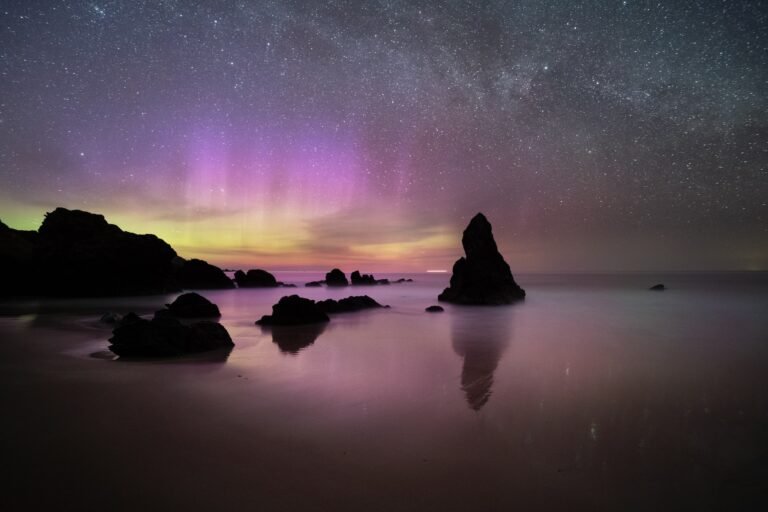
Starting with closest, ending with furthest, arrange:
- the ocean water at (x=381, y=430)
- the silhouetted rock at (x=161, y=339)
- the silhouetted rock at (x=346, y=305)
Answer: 1. the ocean water at (x=381, y=430)
2. the silhouetted rock at (x=161, y=339)
3. the silhouetted rock at (x=346, y=305)

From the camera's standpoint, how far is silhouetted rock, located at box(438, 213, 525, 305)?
30359 millimetres

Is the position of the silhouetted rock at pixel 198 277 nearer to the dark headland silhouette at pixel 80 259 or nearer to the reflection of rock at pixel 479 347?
the dark headland silhouette at pixel 80 259

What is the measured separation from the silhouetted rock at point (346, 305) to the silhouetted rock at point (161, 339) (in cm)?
977

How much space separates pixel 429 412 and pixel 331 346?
6.68 m

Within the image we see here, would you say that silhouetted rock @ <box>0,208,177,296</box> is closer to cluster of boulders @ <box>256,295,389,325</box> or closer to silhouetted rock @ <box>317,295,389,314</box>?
silhouetted rock @ <box>317,295,389,314</box>

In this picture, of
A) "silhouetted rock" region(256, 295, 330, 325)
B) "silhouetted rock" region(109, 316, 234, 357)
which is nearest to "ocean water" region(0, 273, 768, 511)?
"silhouetted rock" region(109, 316, 234, 357)

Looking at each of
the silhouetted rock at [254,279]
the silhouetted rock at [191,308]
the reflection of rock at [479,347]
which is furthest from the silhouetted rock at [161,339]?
the silhouetted rock at [254,279]

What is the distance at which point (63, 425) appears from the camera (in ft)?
15.8

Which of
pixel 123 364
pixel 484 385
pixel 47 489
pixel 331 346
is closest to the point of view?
pixel 47 489

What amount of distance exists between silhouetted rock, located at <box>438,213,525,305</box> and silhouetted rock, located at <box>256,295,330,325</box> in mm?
16487

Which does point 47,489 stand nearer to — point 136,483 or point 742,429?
point 136,483

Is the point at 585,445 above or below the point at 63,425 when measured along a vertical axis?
below

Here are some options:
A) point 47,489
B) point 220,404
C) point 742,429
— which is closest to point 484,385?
point 742,429

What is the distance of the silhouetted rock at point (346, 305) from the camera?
21.8 metres
